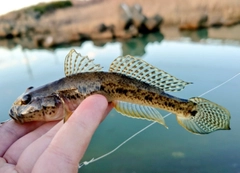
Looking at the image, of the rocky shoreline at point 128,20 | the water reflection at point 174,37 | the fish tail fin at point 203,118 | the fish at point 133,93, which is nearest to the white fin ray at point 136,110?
the fish at point 133,93

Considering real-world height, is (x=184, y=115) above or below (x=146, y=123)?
above

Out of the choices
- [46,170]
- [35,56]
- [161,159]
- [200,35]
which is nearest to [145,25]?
[200,35]

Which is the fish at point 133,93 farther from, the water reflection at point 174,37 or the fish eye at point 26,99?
the water reflection at point 174,37

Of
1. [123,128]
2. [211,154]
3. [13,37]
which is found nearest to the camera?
[211,154]

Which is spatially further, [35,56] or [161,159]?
[35,56]

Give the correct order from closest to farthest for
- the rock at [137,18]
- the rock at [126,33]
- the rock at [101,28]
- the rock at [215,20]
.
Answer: the rock at [215,20] → the rock at [126,33] → the rock at [137,18] → the rock at [101,28]

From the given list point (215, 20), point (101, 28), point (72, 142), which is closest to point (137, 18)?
point (101, 28)

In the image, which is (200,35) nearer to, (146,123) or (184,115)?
(146,123)
